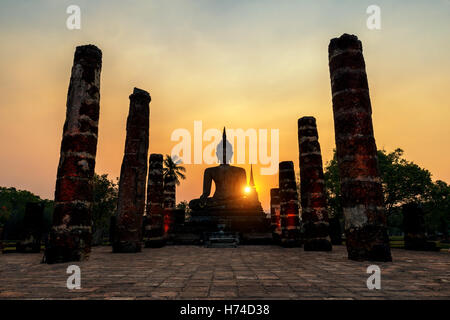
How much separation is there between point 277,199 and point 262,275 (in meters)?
13.7

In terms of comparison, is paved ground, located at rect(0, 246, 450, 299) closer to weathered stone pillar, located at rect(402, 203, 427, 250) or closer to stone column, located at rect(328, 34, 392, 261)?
stone column, located at rect(328, 34, 392, 261)

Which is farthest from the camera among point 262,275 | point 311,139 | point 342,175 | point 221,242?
point 221,242

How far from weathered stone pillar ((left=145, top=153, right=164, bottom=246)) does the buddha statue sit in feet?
14.9

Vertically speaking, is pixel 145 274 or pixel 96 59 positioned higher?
pixel 96 59

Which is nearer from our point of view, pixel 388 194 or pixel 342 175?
pixel 342 175

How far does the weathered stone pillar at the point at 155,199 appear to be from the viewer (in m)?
14.0

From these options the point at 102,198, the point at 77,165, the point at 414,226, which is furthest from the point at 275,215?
the point at 102,198

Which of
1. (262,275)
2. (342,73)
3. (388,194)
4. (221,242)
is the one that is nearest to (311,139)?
(342,73)

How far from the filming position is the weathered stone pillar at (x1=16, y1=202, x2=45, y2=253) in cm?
1094

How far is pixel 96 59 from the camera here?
8359mm

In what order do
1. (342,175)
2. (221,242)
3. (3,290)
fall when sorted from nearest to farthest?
(3,290)
(342,175)
(221,242)

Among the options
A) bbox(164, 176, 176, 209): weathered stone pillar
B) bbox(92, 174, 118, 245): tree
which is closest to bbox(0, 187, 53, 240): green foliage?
bbox(92, 174, 118, 245): tree
